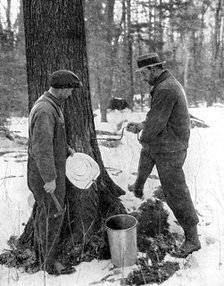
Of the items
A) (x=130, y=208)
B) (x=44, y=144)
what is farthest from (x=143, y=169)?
(x=44, y=144)

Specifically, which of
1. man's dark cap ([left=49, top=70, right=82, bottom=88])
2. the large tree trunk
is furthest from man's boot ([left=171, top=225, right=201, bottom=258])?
man's dark cap ([left=49, top=70, right=82, bottom=88])

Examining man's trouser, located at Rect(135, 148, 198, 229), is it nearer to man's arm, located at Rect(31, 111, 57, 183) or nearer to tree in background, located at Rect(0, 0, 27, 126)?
man's arm, located at Rect(31, 111, 57, 183)

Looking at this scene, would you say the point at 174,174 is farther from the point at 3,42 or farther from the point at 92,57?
the point at 92,57

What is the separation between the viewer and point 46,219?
321cm

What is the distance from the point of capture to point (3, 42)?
10281 mm

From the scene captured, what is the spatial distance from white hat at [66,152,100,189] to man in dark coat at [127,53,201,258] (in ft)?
2.05

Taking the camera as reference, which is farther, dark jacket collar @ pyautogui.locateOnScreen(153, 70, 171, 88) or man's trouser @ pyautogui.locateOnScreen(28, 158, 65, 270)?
dark jacket collar @ pyautogui.locateOnScreen(153, 70, 171, 88)

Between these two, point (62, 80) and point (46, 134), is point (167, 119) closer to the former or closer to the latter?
point (62, 80)

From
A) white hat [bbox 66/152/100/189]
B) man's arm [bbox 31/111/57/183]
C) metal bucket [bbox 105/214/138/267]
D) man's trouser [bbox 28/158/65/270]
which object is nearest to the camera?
man's arm [bbox 31/111/57/183]

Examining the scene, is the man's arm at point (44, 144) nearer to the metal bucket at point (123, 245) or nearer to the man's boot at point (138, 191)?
the metal bucket at point (123, 245)

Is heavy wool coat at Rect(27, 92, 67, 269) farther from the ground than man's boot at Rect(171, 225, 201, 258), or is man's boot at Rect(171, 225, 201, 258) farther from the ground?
heavy wool coat at Rect(27, 92, 67, 269)

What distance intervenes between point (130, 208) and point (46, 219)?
1.26 m

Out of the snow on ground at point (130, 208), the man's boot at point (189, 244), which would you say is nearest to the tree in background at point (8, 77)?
the snow on ground at point (130, 208)

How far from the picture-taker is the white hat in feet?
11.4
